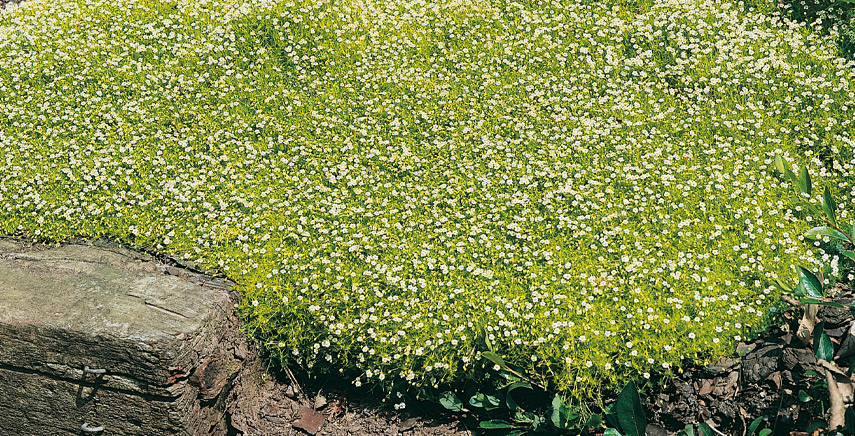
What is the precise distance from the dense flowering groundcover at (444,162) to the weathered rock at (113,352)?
49cm

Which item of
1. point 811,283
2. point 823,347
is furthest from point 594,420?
point 811,283

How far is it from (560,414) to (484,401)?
0.51 m

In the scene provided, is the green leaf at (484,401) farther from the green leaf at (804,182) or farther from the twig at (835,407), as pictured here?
the green leaf at (804,182)

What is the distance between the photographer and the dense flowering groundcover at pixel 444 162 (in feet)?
16.9

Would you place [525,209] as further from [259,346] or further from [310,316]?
[259,346]

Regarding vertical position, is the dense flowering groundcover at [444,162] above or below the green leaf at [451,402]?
above

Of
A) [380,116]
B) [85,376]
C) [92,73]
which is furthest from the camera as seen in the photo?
[92,73]

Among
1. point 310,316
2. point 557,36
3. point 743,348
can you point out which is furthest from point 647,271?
point 557,36

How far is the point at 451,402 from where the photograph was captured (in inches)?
195

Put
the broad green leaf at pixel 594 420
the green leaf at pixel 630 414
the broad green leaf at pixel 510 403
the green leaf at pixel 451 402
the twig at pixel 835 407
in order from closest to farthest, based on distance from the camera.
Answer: the green leaf at pixel 630 414
the twig at pixel 835 407
the broad green leaf at pixel 594 420
the broad green leaf at pixel 510 403
the green leaf at pixel 451 402

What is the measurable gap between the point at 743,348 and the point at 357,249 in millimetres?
2846

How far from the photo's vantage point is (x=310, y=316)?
17.5 ft

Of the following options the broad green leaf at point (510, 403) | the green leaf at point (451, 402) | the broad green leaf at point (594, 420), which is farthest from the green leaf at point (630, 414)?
the green leaf at point (451, 402)

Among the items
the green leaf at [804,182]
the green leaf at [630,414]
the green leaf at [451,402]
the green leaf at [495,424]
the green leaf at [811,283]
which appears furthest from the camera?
the green leaf at [451,402]
